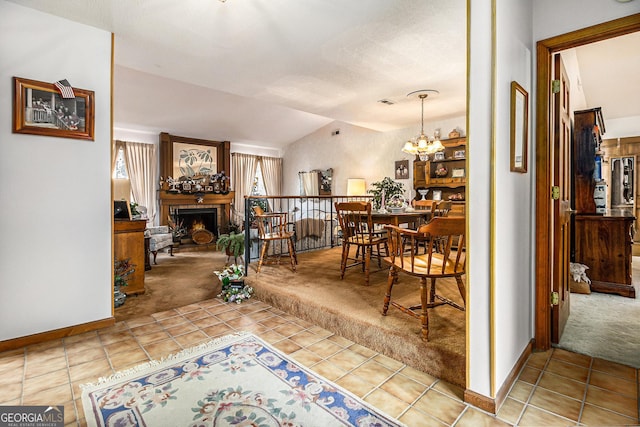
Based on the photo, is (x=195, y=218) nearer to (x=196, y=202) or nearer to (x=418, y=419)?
(x=196, y=202)

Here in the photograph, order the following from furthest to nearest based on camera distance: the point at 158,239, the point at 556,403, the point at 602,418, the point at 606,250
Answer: the point at 158,239
the point at 606,250
the point at 556,403
the point at 602,418

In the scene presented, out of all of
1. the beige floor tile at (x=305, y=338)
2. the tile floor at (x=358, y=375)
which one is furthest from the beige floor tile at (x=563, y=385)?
the beige floor tile at (x=305, y=338)

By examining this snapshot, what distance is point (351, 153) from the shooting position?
817cm

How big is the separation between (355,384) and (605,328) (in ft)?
7.48

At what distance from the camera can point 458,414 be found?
5.30 feet

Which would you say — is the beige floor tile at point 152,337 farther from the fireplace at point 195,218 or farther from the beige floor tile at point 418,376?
the fireplace at point 195,218

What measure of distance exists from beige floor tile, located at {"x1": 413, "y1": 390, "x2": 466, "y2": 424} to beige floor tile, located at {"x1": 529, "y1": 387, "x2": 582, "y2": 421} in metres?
0.41

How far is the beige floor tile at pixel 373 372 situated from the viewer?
6.36 ft

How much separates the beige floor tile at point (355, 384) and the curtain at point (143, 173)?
6663mm

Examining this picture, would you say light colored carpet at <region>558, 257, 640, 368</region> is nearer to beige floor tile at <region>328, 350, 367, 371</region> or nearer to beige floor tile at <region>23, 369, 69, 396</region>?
beige floor tile at <region>328, 350, 367, 371</region>

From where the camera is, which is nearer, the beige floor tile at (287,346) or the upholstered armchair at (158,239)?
the beige floor tile at (287,346)

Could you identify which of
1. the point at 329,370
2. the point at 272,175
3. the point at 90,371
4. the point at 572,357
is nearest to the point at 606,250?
the point at 572,357

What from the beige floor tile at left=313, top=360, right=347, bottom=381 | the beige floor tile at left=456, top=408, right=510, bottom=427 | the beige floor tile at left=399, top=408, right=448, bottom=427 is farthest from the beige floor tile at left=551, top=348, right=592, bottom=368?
the beige floor tile at left=313, top=360, right=347, bottom=381

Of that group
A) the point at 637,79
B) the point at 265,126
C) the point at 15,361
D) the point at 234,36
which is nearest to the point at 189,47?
the point at 234,36
